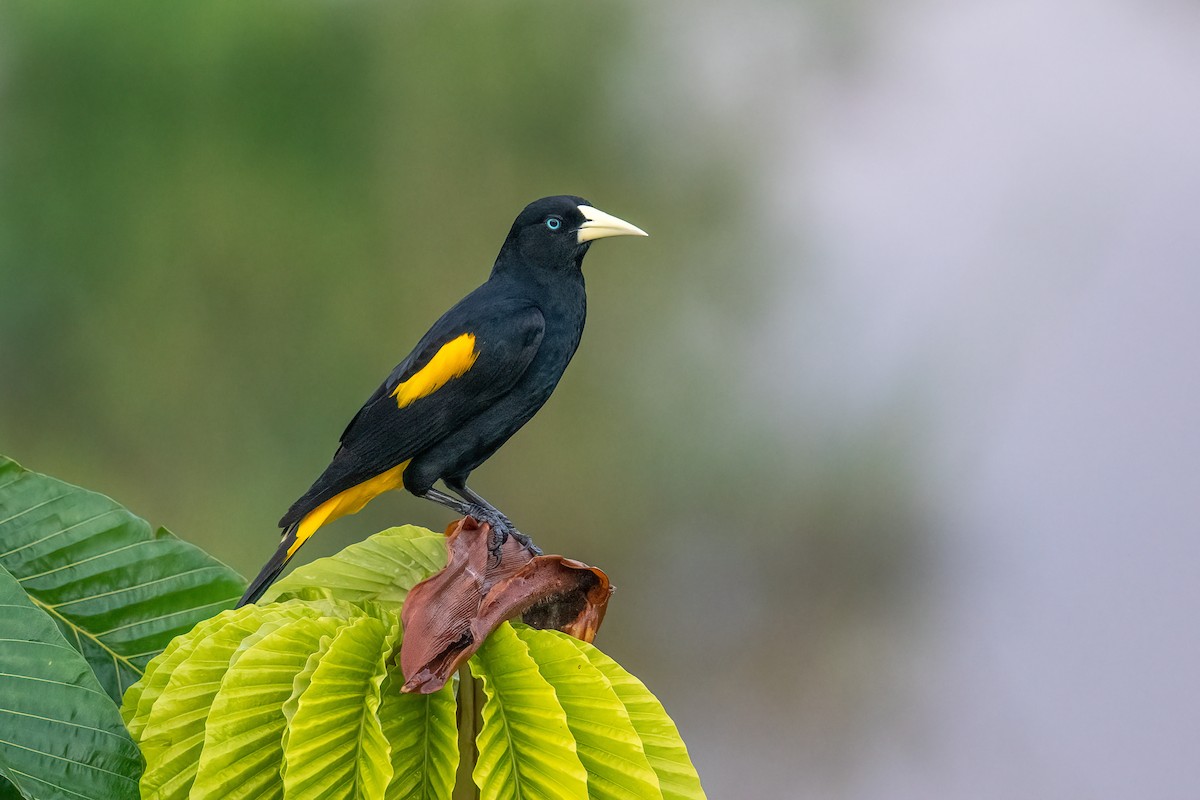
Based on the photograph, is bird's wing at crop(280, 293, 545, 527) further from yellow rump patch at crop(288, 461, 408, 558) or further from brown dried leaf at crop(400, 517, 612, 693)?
brown dried leaf at crop(400, 517, 612, 693)

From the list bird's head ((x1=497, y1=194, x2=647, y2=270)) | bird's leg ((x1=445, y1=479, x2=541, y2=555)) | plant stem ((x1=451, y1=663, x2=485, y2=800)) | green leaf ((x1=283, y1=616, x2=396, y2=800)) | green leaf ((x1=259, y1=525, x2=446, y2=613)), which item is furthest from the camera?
bird's head ((x1=497, y1=194, x2=647, y2=270))

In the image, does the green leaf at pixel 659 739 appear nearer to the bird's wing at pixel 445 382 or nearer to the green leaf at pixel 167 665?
the green leaf at pixel 167 665

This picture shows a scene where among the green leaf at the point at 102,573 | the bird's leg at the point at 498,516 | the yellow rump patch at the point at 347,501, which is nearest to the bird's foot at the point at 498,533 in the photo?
the bird's leg at the point at 498,516

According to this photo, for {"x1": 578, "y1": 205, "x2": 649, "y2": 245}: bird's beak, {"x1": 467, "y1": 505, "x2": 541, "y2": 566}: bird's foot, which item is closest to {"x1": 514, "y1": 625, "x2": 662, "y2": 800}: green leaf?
{"x1": 467, "y1": 505, "x2": 541, "y2": 566}: bird's foot

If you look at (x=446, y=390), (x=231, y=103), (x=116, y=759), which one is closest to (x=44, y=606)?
(x=116, y=759)

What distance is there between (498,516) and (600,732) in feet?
1.48

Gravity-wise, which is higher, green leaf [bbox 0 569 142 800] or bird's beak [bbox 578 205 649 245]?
bird's beak [bbox 578 205 649 245]

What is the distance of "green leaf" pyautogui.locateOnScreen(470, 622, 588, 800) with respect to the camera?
72cm

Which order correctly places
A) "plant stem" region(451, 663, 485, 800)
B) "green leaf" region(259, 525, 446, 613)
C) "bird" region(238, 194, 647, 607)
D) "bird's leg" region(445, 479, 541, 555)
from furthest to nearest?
"bird" region(238, 194, 647, 607) < "bird's leg" region(445, 479, 541, 555) < "green leaf" region(259, 525, 446, 613) < "plant stem" region(451, 663, 485, 800)

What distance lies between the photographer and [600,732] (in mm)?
745

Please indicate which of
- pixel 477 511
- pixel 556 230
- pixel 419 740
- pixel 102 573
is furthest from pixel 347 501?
pixel 419 740

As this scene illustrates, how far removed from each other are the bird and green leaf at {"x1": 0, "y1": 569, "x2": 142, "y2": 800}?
34cm

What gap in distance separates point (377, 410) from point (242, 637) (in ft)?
1.46

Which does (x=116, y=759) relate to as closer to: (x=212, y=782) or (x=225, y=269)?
(x=212, y=782)
